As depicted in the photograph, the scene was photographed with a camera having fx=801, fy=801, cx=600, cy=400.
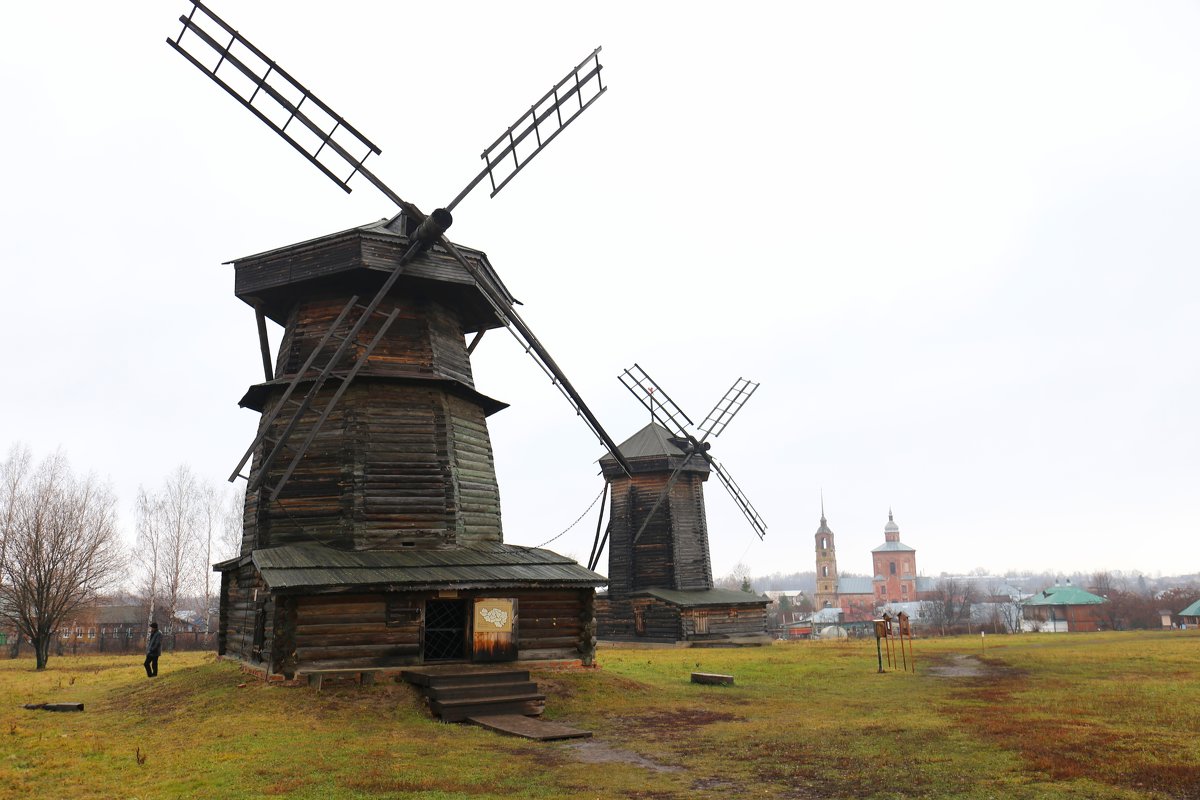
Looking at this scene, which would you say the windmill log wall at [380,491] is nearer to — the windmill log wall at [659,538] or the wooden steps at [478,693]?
the wooden steps at [478,693]

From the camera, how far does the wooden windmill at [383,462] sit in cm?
1673

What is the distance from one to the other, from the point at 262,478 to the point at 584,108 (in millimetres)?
12485

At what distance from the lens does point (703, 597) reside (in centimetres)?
3866

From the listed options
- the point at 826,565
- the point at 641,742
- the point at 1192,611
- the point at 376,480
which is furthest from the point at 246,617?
the point at 826,565

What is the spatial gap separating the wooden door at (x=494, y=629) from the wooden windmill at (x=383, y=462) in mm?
31

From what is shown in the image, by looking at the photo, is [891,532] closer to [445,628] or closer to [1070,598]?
[1070,598]

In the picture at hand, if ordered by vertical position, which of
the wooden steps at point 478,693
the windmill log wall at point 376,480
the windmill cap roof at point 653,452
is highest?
the windmill cap roof at point 653,452

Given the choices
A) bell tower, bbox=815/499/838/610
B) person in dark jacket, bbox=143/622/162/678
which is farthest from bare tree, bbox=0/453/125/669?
bell tower, bbox=815/499/838/610

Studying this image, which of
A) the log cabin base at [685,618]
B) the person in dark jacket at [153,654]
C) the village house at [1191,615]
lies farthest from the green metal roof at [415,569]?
the village house at [1191,615]

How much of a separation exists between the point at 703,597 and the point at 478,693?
987 inches

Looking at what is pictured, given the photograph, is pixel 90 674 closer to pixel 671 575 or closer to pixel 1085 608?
pixel 671 575

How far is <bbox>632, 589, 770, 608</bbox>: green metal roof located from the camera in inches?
1476

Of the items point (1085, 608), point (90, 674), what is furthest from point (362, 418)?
point (1085, 608)

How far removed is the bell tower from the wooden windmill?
129 metres
